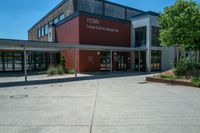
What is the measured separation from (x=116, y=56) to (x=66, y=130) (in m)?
20.8

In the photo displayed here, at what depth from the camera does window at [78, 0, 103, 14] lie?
31.0m

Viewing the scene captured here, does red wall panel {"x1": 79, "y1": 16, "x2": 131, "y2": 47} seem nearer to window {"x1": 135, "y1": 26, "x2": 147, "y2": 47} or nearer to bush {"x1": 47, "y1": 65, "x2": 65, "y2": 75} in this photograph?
window {"x1": 135, "y1": 26, "x2": 147, "y2": 47}

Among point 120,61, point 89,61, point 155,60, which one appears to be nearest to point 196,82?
point 89,61

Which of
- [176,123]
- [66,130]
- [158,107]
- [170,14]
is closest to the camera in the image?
[66,130]

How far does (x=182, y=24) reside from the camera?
14.3 m

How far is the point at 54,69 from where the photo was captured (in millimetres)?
20281

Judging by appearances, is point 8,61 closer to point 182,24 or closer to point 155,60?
point 155,60

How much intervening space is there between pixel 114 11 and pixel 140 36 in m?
12.3

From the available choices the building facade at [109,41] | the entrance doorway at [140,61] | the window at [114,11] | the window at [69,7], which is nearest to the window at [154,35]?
the building facade at [109,41]

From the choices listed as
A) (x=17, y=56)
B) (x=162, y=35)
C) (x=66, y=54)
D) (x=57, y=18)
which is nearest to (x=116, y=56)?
(x=66, y=54)

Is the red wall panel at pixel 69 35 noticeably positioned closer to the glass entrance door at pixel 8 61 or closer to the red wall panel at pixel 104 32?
the red wall panel at pixel 104 32

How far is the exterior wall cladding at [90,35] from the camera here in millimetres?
21828

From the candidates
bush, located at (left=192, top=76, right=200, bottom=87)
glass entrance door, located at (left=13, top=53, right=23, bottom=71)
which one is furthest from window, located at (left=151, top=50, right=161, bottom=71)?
glass entrance door, located at (left=13, top=53, right=23, bottom=71)

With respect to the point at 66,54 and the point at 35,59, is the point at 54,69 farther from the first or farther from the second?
the point at 35,59
